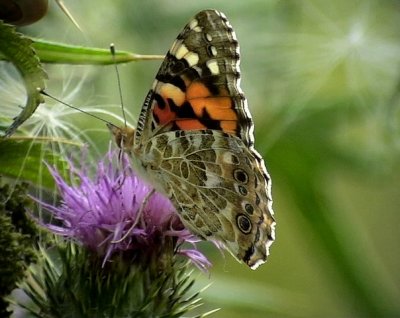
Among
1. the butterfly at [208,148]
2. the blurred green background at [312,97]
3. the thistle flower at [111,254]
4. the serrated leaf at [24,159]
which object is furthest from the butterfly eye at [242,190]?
the blurred green background at [312,97]

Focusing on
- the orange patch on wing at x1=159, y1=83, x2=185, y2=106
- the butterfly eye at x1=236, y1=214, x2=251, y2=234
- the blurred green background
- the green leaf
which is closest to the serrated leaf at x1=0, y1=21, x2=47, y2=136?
the green leaf


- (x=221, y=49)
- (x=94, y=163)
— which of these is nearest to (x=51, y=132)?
(x=94, y=163)

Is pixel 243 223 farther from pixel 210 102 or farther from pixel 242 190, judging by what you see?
pixel 210 102

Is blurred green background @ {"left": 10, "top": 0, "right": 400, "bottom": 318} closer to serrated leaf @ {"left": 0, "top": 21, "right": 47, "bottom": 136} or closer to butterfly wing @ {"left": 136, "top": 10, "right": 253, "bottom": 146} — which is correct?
butterfly wing @ {"left": 136, "top": 10, "right": 253, "bottom": 146}

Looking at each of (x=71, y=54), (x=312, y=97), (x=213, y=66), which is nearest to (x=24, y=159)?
(x=71, y=54)

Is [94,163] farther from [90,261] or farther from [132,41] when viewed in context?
[132,41]

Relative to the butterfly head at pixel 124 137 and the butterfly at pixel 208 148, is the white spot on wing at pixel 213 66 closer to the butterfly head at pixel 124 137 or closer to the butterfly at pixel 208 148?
the butterfly at pixel 208 148
